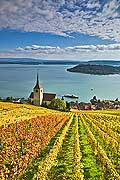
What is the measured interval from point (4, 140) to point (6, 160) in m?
4.02

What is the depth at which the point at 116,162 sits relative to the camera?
53.4 ft

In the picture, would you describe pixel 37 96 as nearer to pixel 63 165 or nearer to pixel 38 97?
pixel 38 97

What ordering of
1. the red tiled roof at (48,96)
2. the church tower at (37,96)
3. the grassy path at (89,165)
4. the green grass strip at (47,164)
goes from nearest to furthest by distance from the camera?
1. the green grass strip at (47,164)
2. the grassy path at (89,165)
3. the church tower at (37,96)
4. the red tiled roof at (48,96)

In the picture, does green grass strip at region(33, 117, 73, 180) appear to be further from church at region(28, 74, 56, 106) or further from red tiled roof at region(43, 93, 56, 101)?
red tiled roof at region(43, 93, 56, 101)

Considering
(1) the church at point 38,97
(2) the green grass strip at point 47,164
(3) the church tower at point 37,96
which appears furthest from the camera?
(1) the church at point 38,97

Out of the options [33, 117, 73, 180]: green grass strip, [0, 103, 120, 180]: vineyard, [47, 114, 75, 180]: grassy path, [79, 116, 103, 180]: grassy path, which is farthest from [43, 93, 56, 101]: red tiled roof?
[33, 117, 73, 180]: green grass strip

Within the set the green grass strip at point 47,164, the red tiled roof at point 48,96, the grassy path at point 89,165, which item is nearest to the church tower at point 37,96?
the red tiled roof at point 48,96

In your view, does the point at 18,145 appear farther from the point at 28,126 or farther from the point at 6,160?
the point at 28,126

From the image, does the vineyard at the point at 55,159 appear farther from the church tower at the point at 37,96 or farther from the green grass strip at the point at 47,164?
the church tower at the point at 37,96

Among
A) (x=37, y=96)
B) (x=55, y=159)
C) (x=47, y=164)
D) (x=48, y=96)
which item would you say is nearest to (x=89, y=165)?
(x=55, y=159)

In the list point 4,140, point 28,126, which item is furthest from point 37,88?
point 4,140

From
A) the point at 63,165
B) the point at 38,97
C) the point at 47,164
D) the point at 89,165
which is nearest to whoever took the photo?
the point at 47,164

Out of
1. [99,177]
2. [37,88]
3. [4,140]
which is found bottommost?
[99,177]

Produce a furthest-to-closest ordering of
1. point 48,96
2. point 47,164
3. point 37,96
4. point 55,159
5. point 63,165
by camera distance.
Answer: point 48,96 → point 37,96 → point 55,159 → point 63,165 → point 47,164
